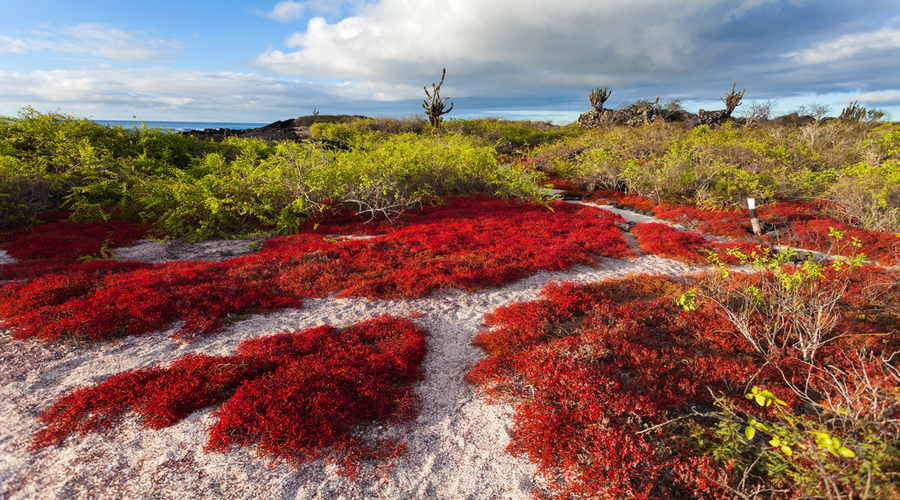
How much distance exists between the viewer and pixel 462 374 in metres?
4.65

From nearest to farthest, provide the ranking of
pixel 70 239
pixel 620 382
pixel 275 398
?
pixel 275 398 < pixel 620 382 < pixel 70 239

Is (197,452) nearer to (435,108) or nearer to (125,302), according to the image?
(125,302)

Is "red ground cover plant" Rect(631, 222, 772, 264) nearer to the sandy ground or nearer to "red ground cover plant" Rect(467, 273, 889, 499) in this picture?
"red ground cover plant" Rect(467, 273, 889, 499)

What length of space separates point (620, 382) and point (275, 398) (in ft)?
12.5

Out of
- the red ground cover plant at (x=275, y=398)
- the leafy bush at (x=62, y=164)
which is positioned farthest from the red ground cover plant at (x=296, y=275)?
the leafy bush at (x=62, y=164)

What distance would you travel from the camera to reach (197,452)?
10.6 ft

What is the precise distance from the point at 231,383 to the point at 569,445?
3.75 meters

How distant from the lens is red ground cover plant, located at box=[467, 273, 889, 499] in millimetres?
2984

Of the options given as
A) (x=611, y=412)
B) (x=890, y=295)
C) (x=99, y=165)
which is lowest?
(x=611, y=412)

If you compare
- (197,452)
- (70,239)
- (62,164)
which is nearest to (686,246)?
(197,452)

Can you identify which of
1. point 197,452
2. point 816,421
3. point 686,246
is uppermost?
point 686,246

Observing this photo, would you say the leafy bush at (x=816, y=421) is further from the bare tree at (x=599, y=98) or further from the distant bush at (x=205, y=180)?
the bare tree at (x=599, y=98)

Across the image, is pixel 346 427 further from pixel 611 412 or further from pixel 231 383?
pixel 611 412

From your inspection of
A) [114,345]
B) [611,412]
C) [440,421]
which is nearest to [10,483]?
[114,345]
